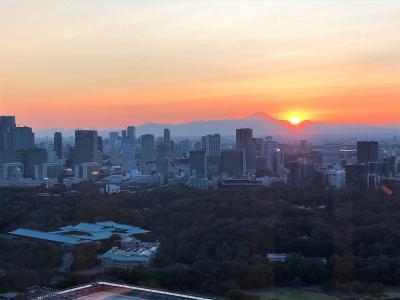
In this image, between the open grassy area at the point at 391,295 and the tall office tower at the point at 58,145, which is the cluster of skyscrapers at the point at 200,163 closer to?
the tall office tower at the point at 58,145

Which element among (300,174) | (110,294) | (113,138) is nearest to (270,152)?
(300,174)

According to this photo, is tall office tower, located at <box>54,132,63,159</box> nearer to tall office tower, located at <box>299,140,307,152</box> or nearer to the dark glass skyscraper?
the dark glass skyscraper

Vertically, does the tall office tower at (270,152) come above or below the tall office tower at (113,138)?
below

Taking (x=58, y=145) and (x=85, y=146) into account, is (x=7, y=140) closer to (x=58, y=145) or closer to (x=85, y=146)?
(x=85, y=146)

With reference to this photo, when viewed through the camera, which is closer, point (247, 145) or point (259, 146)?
point (247, 145)

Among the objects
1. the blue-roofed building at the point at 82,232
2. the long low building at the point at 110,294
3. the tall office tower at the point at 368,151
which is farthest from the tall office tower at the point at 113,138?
the long low building at the point at 110,294
